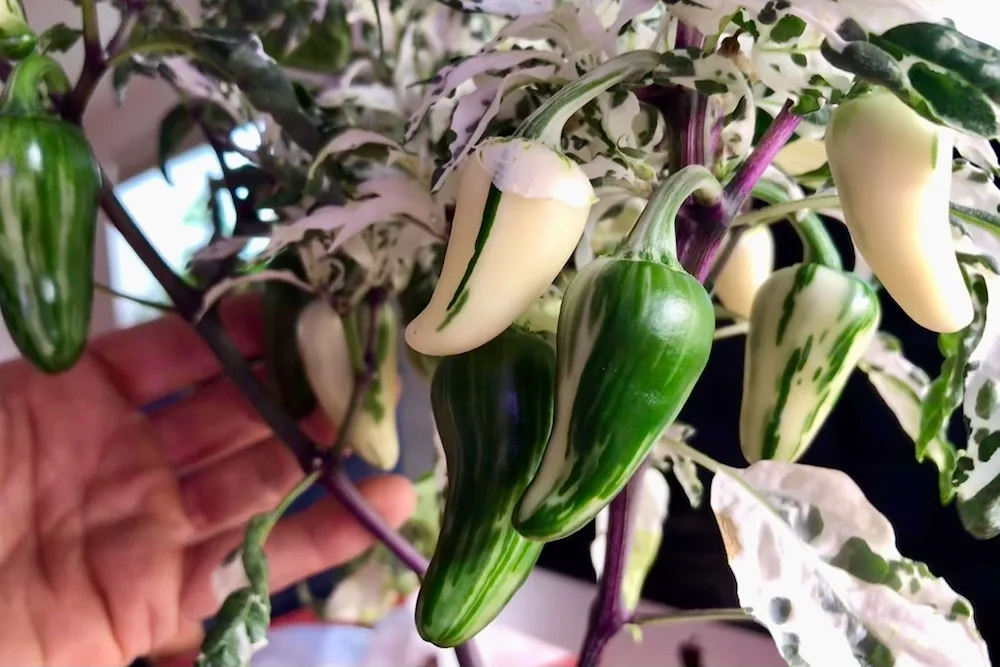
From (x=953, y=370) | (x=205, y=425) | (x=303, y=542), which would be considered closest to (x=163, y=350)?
(x=205, y=425)

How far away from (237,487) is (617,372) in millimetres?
443

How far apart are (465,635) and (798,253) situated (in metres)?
0.45

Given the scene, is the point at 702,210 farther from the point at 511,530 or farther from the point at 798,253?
the point at 798,253

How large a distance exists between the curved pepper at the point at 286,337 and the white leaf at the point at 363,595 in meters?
0.21

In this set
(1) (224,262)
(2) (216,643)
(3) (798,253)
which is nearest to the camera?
(2) (216,643)

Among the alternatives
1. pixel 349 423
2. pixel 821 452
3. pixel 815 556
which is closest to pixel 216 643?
pixel 349 423

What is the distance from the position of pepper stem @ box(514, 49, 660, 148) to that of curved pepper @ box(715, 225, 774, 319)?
15 cm

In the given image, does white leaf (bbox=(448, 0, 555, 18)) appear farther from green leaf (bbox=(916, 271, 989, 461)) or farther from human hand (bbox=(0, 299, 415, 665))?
human hand (bbox=(0, 299, 415, 665))

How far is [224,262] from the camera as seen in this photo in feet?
1.43

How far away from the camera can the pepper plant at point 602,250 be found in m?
0.21

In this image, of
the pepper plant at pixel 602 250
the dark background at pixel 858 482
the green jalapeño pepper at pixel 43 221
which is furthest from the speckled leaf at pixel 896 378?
the green jalapeño pepper at pixel 43 221

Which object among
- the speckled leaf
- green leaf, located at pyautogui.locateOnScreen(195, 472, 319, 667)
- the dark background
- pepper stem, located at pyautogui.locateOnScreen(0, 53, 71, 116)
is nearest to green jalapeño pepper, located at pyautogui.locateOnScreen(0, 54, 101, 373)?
pepper stem, located at pyautogui.locateOnScreen(0, 53, 71, 116)

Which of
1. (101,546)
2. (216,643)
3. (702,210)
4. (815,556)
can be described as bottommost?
(101,546)

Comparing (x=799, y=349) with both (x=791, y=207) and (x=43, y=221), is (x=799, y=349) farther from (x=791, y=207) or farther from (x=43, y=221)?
(x=43, y=221)
